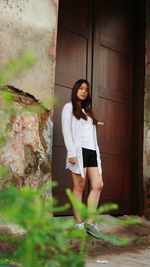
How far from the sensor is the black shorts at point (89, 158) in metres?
3.95

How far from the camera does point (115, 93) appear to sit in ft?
17.7

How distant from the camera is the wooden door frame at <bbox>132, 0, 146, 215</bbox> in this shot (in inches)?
214

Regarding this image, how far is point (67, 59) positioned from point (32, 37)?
1449mm

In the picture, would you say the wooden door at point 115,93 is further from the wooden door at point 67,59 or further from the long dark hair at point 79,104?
the long dark hair at point 79,104

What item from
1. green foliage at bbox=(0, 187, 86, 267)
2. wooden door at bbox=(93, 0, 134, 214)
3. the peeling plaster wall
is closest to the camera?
green foliage at bbox=(0, 187, 86, 267)

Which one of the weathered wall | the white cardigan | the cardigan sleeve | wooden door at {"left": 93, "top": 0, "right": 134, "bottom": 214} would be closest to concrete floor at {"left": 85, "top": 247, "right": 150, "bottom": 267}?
the white cardigan

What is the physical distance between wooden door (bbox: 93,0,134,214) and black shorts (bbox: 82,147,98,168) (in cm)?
114

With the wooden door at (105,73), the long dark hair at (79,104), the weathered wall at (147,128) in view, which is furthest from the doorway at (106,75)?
the long dark hair at (79,104)

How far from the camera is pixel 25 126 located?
131 inches

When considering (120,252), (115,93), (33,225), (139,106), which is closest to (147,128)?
(139,106)

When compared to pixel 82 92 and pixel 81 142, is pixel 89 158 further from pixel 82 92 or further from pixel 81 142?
pixel 82 92

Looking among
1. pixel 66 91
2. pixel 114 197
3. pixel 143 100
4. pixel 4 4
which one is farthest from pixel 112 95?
pixel 4 4

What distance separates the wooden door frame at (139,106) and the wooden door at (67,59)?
0.83 m

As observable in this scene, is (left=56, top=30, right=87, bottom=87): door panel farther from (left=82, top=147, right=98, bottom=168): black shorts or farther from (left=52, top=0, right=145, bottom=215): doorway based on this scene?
(left=82, top=147, right=98, bottom=168): black shorts
